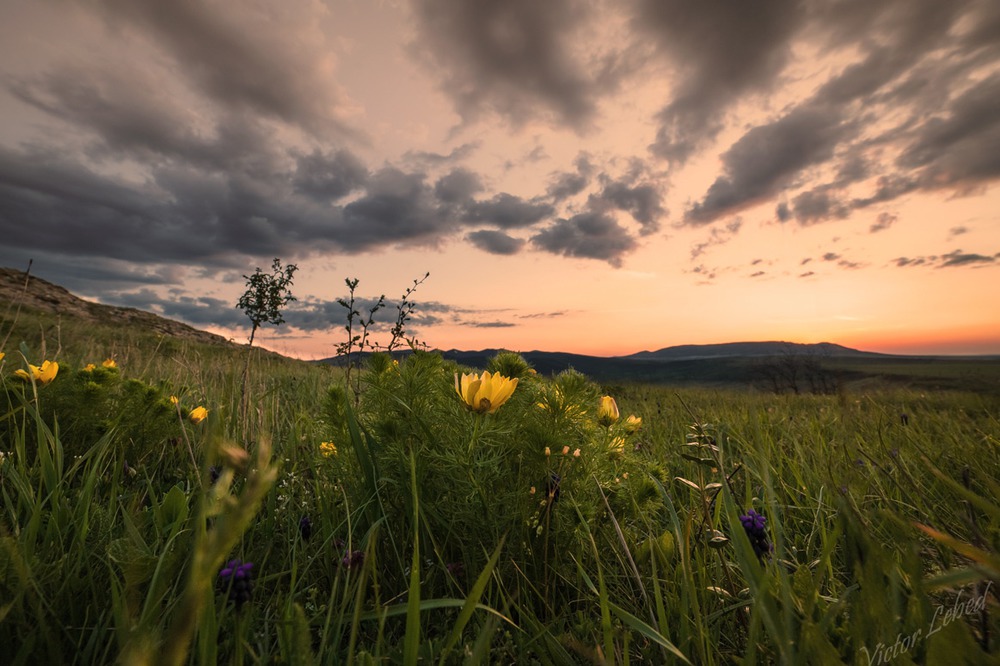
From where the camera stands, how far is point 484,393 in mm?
1744

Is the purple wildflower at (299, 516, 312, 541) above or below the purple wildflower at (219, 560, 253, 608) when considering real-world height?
below

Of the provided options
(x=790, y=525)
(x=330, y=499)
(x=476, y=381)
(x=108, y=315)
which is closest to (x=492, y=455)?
(x=476, y=381)

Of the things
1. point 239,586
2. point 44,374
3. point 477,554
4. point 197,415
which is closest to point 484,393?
point 477,554

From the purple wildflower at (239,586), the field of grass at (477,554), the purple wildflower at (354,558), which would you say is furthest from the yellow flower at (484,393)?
the purple wildflower at (239,586)

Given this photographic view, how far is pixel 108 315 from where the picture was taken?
3161 cm

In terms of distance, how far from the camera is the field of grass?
110 centimetres

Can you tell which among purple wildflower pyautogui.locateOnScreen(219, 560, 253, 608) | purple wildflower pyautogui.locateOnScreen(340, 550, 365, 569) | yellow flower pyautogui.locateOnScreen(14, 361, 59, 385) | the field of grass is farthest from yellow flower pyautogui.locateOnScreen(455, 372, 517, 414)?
yellow flower pyautogui.locateOnScreen(14, 361, 59, 385)

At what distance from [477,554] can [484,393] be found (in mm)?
601

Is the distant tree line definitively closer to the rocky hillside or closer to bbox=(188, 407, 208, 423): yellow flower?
the rocky hillside

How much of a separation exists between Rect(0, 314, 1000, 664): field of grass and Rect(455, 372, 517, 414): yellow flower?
0.05 metres

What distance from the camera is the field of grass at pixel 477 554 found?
1096 millimetres

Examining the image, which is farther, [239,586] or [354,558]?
[354,558]

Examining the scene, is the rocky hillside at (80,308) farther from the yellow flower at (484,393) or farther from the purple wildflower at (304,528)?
the yellow flower at (484,393)

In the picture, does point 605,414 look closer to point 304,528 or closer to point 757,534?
point 757,534
